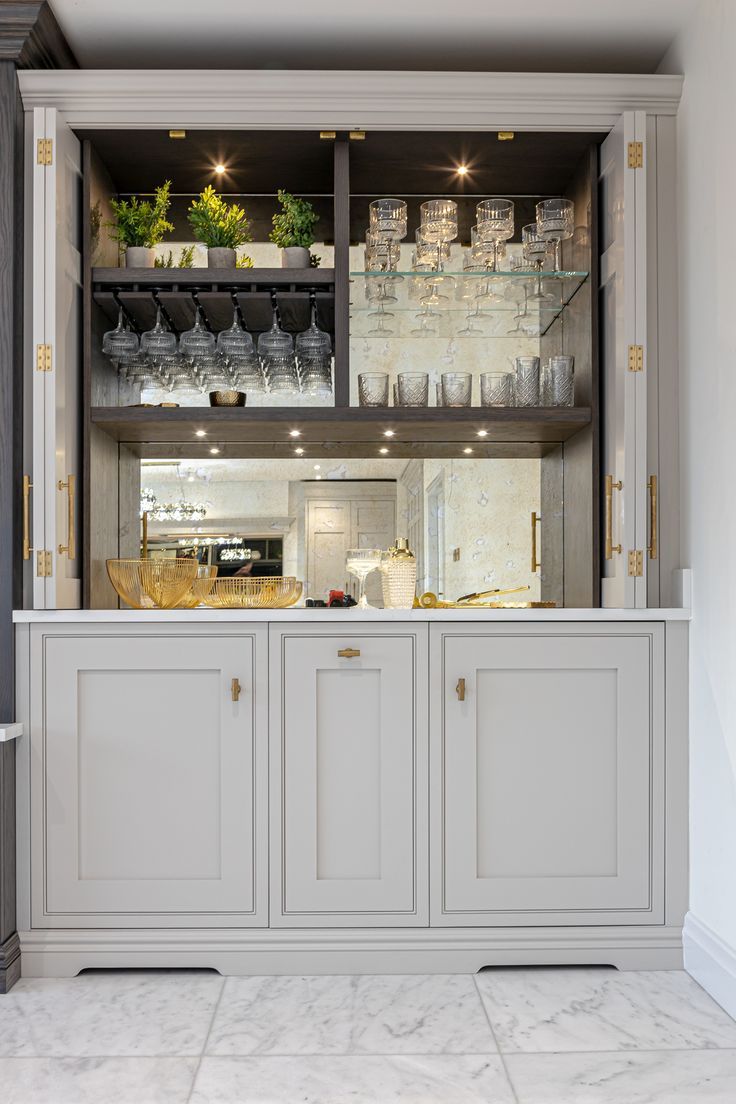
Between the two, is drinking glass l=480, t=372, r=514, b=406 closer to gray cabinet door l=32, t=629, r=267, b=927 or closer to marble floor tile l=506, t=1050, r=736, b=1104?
gray cabinet door l=32, t=629, r=267, b=927

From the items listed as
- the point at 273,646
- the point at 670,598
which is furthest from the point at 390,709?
the point at 670,598

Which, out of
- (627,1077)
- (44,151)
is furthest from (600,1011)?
(44,151)

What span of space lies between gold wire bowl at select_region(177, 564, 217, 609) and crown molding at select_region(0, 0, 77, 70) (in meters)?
1.52

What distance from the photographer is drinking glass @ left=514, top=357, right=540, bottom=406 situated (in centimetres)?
280

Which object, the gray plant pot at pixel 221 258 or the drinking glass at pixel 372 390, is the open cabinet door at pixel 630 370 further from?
the gray plant pot at pixel 221 258

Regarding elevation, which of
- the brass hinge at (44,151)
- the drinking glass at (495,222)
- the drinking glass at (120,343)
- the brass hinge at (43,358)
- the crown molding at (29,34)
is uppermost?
the crown molding at (29,34)

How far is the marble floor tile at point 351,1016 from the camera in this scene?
2.09 meters

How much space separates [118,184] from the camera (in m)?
3.00

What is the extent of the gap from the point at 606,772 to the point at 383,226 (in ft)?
5.69

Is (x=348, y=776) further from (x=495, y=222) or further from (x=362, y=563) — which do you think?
(x=495, y=222)

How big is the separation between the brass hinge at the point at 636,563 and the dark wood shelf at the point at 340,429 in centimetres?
42

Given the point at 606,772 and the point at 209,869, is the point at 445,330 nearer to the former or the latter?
the point at 606,772

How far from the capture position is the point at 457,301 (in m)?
2.84

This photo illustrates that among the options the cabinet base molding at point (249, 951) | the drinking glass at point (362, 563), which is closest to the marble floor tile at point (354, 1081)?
the cabinet base molding at point (249, 951)
